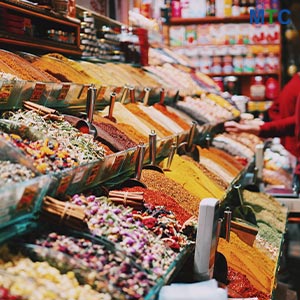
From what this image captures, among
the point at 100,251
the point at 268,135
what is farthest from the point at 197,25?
the point at 100,251

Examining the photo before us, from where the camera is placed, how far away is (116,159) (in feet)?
8.96

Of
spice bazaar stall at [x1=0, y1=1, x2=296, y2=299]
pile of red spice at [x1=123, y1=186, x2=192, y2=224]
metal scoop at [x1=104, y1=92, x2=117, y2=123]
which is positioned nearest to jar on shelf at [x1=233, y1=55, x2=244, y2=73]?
spice bazaar stall at [x1=0, y1=1, x2=296, y2=299]

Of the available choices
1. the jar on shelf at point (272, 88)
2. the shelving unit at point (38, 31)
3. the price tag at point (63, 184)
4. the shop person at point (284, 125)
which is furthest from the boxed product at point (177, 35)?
the price tag at point (63, 184)

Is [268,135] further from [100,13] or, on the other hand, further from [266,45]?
[266,45]

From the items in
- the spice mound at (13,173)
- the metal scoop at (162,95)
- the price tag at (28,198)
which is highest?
the spice mound at (13,173)

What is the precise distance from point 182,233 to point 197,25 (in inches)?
288

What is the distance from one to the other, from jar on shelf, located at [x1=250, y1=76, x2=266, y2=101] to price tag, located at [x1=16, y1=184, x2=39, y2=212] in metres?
7.61

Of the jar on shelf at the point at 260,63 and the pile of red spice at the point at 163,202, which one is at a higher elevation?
the pile of red spice at the point at 163,202

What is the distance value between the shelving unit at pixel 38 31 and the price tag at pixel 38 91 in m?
0.69

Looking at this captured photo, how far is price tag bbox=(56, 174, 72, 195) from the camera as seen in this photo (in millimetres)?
2111

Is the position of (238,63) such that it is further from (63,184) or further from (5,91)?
(63,184)

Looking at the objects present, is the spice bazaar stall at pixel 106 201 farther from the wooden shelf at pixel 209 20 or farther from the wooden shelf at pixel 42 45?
the wooden shelf at pixel 209 20

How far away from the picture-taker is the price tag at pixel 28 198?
1.87m

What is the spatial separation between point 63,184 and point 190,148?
244 cm
